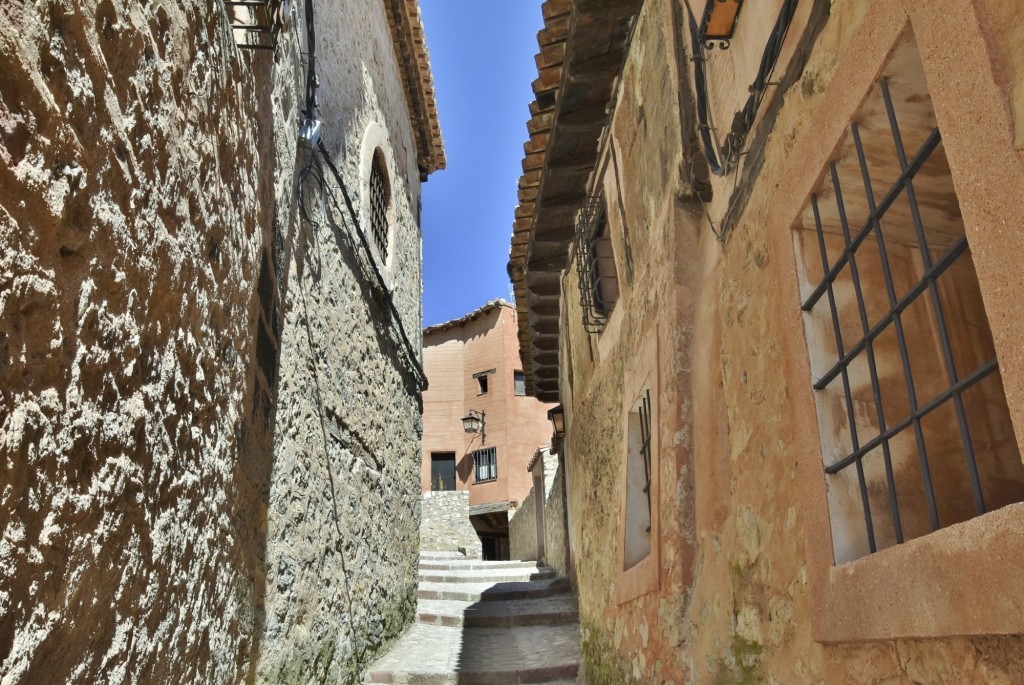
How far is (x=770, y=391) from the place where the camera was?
280cm

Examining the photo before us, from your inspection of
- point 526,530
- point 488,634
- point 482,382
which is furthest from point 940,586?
point 482,382

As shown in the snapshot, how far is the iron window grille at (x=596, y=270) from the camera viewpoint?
6.15 metres

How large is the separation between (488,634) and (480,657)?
109 cm

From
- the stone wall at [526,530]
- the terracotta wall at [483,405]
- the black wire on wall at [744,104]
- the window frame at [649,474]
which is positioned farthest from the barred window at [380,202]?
the terracotta wall at [483,405]

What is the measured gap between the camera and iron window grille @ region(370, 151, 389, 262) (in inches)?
296

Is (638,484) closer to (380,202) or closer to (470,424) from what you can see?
(380,202)

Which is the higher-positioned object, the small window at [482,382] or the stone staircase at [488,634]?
the small window at [482,382]

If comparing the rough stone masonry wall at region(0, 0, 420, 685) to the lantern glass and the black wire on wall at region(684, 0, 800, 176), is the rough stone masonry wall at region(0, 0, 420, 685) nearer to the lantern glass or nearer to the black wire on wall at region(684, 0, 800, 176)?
the black wire on wall at region(684, 0, 800, 176)

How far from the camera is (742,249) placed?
124 inches

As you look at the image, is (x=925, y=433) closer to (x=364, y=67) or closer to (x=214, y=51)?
(x=214, y=51)

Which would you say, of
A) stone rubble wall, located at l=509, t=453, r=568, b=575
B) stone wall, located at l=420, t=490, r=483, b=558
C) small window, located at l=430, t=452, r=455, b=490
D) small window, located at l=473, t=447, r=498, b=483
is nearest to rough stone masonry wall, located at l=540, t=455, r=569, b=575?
stone rubble wall, located at l=509, t=453, r=568, b=575

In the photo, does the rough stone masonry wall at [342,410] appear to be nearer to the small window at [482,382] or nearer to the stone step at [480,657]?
the stone step at [480,657]

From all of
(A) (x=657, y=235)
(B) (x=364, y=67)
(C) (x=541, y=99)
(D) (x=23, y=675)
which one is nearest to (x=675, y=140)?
(A) (x=657, y=235)

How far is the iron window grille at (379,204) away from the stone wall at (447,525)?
597 inches
